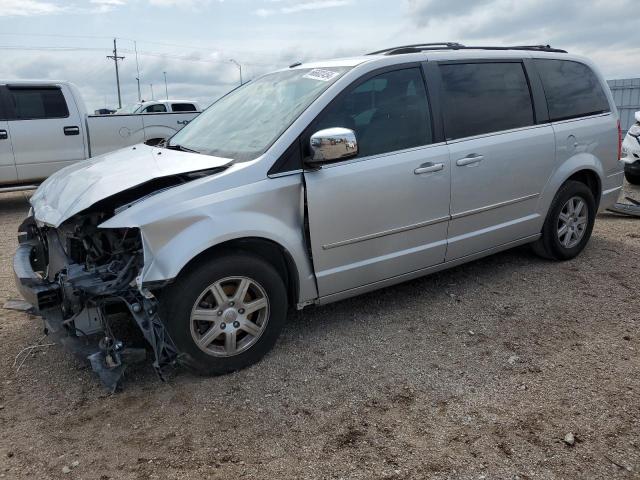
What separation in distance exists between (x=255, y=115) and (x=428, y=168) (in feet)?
4.23

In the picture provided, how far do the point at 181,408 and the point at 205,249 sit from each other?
895mm

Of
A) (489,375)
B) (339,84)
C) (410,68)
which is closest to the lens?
(489,375)

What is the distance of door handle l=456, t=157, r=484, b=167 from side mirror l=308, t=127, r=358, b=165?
109 centimetres

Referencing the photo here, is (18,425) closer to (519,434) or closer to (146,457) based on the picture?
(146,457)

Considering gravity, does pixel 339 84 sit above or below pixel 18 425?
above

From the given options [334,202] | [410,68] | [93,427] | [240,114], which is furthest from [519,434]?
[240,114]

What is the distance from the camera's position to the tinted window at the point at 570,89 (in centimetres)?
479

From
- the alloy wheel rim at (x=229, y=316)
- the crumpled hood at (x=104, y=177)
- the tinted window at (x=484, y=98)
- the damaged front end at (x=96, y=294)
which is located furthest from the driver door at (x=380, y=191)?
the damaged front end at (x=96, y=294)

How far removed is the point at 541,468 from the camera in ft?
8.23

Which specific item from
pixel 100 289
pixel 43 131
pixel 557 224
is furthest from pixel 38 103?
pixel 557 224

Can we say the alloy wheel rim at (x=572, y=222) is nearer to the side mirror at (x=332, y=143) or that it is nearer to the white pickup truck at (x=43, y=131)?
the side mirror at (x=332, y=143)

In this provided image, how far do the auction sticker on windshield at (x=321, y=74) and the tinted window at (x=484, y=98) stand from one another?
898mm

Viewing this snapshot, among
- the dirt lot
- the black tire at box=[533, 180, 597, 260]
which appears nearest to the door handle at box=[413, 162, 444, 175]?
the dirt lot

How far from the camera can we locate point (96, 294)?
3010 mm
